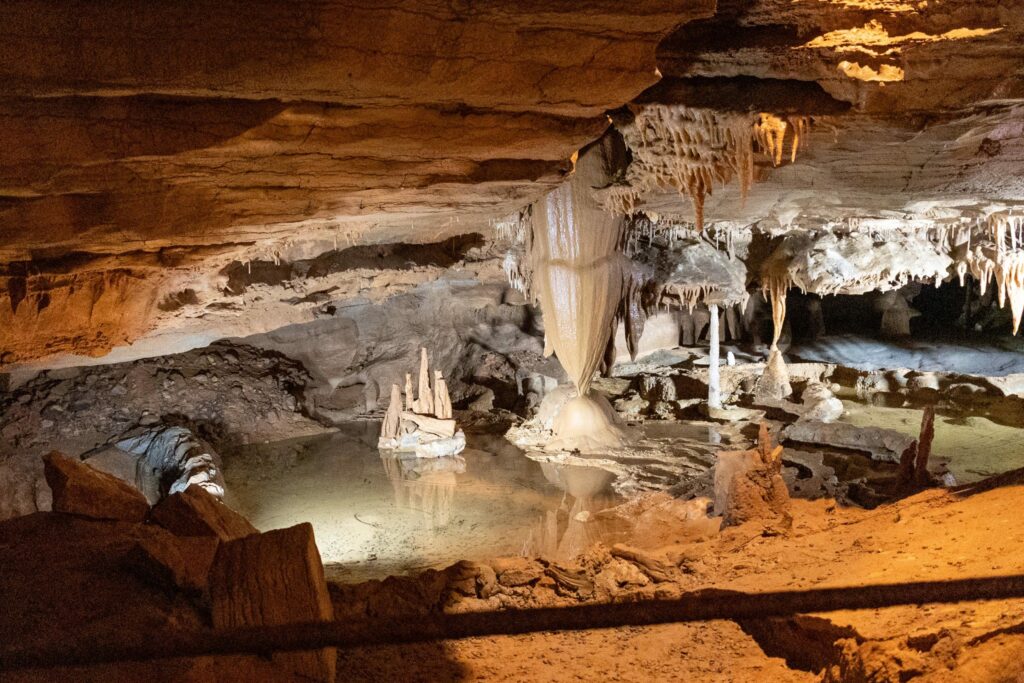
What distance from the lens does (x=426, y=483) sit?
1022 cm

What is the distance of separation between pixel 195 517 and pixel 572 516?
5.26 meters

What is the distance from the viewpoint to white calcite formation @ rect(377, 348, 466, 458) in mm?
11859

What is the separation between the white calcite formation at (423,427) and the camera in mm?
11859

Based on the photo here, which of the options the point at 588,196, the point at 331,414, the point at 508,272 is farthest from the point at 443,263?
the point at 331,414

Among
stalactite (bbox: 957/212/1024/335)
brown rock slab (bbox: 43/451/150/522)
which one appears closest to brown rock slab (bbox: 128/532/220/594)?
brown rock slab (bbox: 43/451/150/522)

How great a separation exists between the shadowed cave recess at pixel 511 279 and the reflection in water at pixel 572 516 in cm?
5

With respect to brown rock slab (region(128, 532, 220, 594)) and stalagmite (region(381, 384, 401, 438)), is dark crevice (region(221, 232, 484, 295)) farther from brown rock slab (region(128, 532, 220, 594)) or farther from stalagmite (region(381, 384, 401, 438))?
brown rock slab (region(128, 532, 220, 594))

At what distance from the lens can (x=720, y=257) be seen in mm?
12258

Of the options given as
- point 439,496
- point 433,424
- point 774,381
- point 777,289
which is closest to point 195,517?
point 439,496

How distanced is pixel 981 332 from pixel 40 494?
23.5m

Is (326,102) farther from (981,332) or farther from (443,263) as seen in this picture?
(981,332)

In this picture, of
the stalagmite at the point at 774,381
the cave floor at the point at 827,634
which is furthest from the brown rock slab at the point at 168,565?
the stalagmite at the point at 774,381

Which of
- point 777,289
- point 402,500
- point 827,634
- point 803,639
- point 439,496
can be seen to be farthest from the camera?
point 777,289

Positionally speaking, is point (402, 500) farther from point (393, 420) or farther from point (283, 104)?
point (283, 104)
